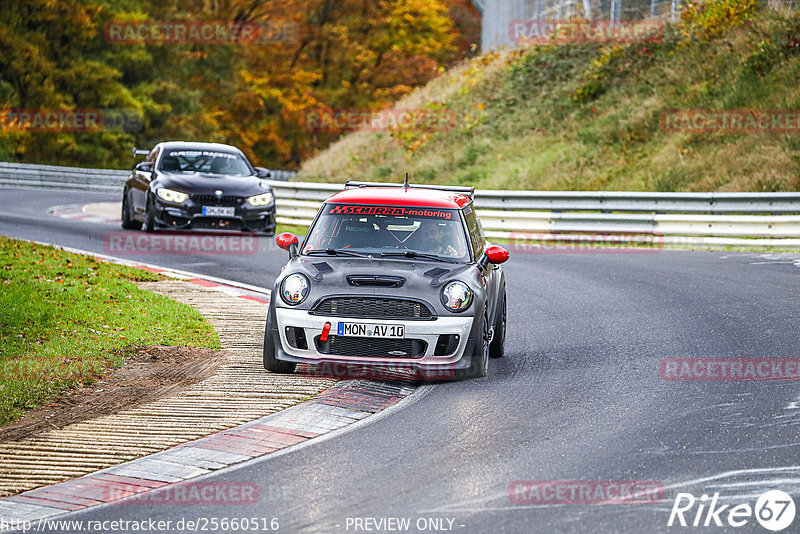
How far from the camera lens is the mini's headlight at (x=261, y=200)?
19.9m

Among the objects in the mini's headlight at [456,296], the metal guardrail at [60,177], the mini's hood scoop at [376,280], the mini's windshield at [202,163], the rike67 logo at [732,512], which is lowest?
the metal guardrail at [60,177]

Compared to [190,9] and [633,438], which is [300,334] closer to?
[633,438]

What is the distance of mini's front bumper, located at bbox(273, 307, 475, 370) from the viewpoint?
8836 mm

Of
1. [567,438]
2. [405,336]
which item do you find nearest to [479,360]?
[405,336]

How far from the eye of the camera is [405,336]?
29.0ft

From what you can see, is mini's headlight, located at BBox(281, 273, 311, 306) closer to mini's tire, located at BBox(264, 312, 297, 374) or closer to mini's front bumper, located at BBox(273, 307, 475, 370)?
mini's front bumper, located at BBox(273, 307, 475, 370)

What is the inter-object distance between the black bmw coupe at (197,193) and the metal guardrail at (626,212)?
146 inches

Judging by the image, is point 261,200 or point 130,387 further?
point 261,200

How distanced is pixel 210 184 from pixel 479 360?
1171cm

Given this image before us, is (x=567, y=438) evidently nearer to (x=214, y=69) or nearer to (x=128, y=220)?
(x=128, y=220)

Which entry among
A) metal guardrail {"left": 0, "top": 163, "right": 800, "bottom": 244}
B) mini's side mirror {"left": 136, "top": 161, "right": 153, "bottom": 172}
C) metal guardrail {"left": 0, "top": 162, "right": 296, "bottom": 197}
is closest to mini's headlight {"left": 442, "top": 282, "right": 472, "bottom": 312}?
metal guardrail {"left": 0, "top": 163, "right": 800, "bottom": 244}

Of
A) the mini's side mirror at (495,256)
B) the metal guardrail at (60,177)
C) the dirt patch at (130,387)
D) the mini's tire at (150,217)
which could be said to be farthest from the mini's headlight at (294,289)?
the metal guardrail at (60,177)

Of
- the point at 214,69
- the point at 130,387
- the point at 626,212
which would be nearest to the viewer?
the point at 130,387

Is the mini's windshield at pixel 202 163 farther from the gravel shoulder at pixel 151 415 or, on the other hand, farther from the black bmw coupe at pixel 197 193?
the gravel shoulder at pixel 151 415
